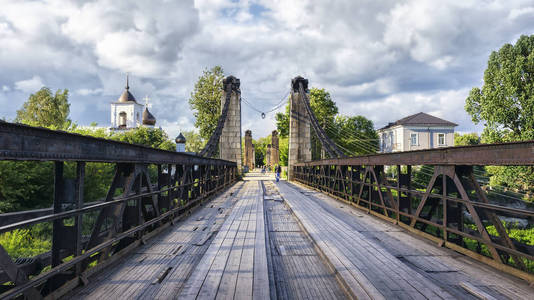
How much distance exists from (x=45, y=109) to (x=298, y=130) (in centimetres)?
3339

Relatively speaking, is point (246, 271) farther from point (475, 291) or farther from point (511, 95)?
point (511, 95)

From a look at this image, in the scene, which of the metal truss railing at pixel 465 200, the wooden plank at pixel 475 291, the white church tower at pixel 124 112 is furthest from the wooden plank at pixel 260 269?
the white church tower at pixel 124 112

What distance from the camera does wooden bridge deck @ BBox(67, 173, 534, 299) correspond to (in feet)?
8.63

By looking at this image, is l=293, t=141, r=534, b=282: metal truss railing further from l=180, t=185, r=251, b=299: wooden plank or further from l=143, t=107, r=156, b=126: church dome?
l=143, t=107, r=156, b=126: church dome

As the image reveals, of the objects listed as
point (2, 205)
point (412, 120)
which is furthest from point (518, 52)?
point (2, 205)

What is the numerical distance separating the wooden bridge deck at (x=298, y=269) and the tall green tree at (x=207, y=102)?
1025 inches

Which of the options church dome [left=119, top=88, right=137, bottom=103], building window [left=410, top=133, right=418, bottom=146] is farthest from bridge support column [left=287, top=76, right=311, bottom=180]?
church dome [left=119, top=88, right=137, bottom=103]

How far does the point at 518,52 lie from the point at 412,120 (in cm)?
2529

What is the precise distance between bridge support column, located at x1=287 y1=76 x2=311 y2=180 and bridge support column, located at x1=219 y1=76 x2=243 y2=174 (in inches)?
152

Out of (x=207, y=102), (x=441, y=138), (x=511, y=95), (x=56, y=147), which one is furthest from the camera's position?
(x=441, y=138)

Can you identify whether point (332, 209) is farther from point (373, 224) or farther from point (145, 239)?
point (145, 239)

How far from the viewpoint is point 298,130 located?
2173 centimetres

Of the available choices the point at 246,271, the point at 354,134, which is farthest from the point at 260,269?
the point at 354,134

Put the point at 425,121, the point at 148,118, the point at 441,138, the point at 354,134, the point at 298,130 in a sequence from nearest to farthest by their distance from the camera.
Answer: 1. the point at 298,130
2. the point at 441,138
3. the point at 425,121
4. the point at 354,134
5. the point at 148,118
